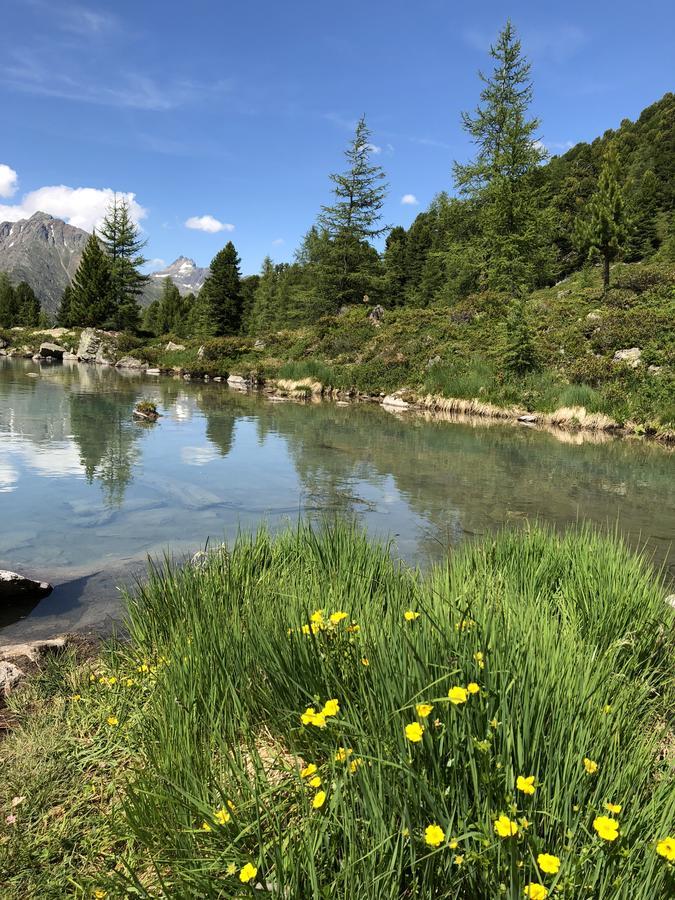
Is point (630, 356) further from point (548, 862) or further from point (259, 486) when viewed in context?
point (548, 862)

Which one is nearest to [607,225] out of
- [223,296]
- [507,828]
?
[223,296]

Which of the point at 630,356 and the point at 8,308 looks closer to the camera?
the point at 630,356

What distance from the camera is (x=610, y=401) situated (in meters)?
19.4

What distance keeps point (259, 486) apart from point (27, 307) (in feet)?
325

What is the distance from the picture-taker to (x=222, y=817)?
1.79 meters

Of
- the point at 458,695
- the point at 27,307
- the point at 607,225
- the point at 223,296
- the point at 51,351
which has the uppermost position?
the point at 27,307

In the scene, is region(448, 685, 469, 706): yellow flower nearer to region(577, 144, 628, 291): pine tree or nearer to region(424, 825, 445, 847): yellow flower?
region(424, 825, 445, 847): yellow flower

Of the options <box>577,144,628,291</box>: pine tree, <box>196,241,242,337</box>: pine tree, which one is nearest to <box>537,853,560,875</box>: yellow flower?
<box>577,144,628,291</box>: pine tree

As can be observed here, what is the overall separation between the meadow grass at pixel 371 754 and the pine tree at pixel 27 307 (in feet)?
325

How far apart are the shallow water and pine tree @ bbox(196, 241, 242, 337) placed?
38535 mm

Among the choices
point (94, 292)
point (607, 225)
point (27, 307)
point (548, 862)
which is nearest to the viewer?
point (548, 862)

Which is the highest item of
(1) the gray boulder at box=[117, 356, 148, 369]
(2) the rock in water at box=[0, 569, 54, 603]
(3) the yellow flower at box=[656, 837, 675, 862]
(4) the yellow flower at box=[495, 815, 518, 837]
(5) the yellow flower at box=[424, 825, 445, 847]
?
(1) the gray boulder at box=[117, 356, 148, 369]

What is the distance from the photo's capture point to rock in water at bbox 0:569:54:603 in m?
5.11

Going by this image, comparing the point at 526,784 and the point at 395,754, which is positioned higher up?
the point at 526,784
